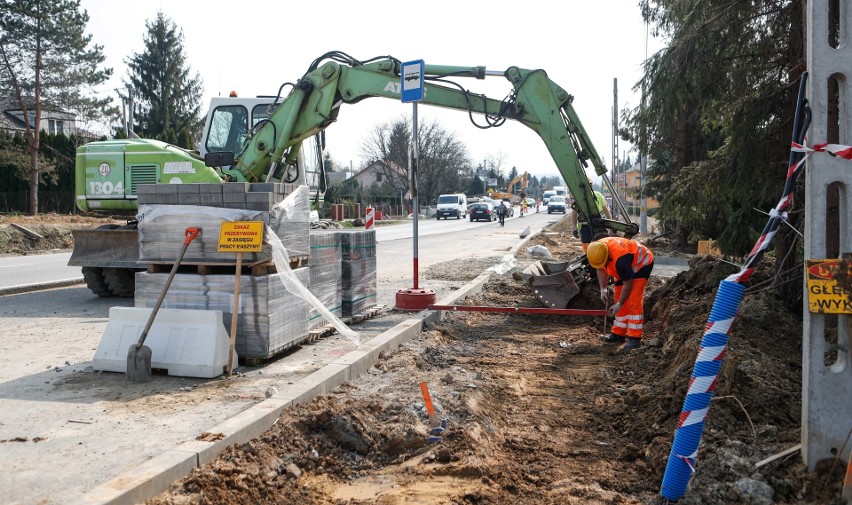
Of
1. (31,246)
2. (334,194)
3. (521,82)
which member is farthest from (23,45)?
(521,82)

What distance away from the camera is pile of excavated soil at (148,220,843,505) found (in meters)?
3.64

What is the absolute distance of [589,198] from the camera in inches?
396

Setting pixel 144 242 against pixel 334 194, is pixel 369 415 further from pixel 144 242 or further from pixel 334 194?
pixel 334 194

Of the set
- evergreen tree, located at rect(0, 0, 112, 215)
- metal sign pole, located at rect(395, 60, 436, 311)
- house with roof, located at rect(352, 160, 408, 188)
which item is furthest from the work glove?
house with roof, located at rect(352, 160, 408, 188)

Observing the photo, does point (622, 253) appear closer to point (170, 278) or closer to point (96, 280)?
point (170, 278)

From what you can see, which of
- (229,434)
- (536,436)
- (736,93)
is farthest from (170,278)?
(736,93)

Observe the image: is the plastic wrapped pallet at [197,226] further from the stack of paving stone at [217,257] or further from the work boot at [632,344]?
the work boot at [632,344]

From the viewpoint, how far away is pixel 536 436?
4.83 m

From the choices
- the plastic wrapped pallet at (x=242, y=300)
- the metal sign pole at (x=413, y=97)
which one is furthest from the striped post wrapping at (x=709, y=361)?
the metal sign pole at (x=413, y=97)

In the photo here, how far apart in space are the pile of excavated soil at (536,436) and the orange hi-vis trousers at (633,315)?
714 mm

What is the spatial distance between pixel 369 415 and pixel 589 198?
6218 millimetres

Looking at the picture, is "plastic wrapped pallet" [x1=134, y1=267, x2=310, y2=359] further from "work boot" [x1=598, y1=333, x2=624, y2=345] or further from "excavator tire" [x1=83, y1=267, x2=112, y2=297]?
"excavator tire" [x1=83, y1=267, x2=112, y2=297]

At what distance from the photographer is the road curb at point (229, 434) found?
3.35 metres

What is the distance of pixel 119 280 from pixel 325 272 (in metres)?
4.39
